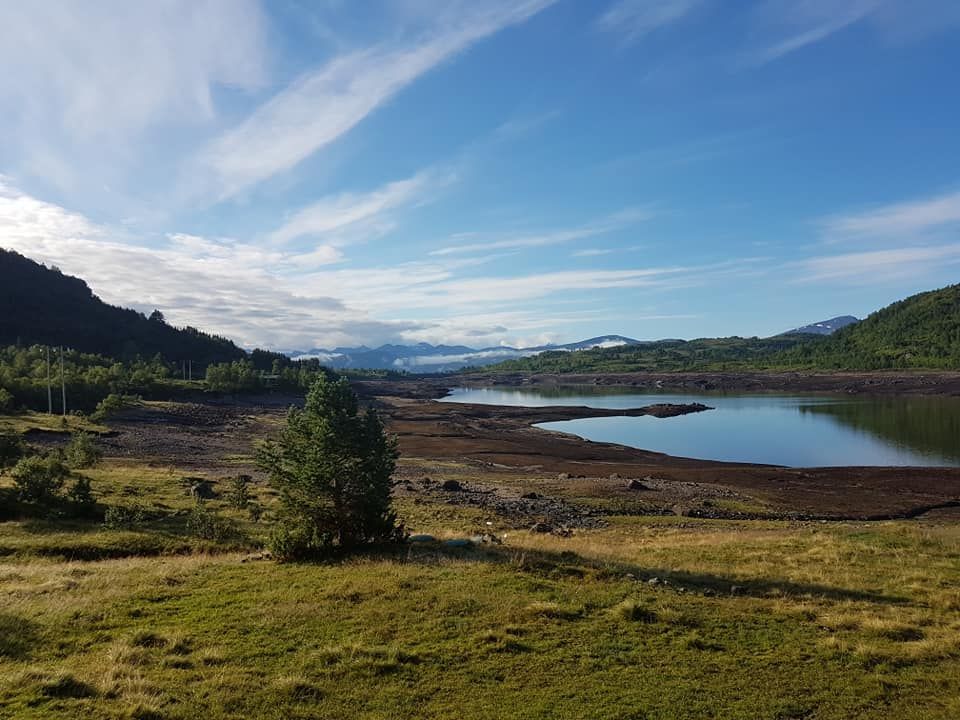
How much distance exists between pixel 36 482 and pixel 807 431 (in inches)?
4403

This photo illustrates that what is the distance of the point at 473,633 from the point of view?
608 inches

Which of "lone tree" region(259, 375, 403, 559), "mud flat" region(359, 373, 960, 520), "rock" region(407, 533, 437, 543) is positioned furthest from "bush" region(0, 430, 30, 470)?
"mud flat" region(359, 373, 960, 520)

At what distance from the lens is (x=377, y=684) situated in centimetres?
1266

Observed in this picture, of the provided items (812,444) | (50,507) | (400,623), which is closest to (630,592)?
(400,623)

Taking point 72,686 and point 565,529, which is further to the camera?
point 565,529

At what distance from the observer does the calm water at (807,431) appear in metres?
83.4

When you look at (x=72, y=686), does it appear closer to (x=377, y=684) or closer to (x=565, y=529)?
(x=377, y=684)

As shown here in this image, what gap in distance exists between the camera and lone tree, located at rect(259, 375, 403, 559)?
23.3 metres

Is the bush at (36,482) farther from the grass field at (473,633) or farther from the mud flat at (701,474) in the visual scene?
the mud flat at (701,474)

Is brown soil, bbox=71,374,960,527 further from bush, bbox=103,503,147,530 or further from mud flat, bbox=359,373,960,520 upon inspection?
bush, bbox=103,503,147,530

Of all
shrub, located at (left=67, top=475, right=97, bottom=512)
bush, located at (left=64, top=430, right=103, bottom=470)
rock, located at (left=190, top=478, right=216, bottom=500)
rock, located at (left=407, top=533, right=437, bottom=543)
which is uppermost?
bush, located at (left=64, top=430, right=103, bottom=470)

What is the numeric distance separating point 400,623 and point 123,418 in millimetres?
89349

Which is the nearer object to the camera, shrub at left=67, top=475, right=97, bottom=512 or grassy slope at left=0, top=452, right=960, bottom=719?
grassy slope at left=0, top=452, right=960, bottom=719

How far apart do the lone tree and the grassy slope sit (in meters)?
2.13
